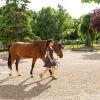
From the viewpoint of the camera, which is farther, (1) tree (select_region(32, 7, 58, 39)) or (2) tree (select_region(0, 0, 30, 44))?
(1) tree (select_region(32, 7, 58, 39))

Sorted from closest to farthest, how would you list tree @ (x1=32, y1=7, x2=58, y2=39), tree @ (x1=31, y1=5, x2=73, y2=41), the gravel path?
1. the gravel path
2. tree @ (x1=32, y1=7, x2=58, y2=39)
3. tree @ (x1=31, y1=5, x2=73, y2=41)

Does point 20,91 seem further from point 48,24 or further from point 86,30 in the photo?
point 48,24

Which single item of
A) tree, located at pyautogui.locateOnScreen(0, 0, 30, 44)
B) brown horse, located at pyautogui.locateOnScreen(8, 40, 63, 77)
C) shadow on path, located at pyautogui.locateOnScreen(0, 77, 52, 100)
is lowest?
shadow on path, located at pyautogui.locateOnScreen(0, 77, 52, 100)

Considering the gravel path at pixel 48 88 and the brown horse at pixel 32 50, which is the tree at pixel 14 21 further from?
the gravel path at pixel 48 88

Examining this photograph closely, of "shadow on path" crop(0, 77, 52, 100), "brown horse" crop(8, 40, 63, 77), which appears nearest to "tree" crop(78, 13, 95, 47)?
"brown horse" crop(8, 40, 63, 77)

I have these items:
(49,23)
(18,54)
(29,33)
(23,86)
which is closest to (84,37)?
(49,23)

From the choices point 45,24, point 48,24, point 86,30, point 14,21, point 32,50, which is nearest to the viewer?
point 32,50

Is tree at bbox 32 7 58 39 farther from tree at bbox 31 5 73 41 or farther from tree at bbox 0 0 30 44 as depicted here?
tree at bbox 0 0 30 44

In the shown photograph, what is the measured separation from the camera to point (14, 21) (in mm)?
39875

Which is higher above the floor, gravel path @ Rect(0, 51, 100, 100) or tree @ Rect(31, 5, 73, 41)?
tree @ Rect(31, 5, 73, 41)

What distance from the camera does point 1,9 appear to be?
132 ft

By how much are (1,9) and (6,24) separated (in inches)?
68.9

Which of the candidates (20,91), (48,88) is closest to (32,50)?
(48,88)

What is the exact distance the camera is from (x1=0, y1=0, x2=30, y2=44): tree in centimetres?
3978
